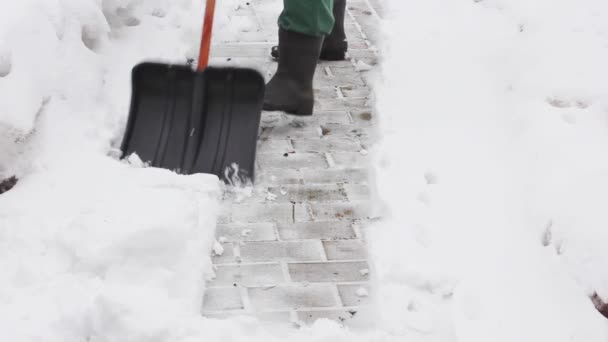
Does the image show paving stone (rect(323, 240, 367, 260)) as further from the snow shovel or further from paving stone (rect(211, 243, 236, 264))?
the snow shovel

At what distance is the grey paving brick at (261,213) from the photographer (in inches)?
117

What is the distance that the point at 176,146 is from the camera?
3195 millimetres

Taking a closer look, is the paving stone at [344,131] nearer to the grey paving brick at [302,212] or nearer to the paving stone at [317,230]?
the grey paving brick at [302,212]

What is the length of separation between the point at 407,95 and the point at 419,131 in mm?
364

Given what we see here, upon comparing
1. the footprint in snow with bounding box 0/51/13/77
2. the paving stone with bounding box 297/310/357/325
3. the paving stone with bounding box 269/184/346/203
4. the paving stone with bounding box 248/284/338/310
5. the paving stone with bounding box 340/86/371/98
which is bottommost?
the paving stone with bounding box 340/86/371/98

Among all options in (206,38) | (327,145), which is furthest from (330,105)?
(206,38)

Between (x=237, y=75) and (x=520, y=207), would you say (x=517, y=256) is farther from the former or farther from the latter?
(x=237, y=75)

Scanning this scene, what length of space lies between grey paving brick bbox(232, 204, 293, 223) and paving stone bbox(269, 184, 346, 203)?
7cm

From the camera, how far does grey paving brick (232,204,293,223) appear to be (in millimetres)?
2972

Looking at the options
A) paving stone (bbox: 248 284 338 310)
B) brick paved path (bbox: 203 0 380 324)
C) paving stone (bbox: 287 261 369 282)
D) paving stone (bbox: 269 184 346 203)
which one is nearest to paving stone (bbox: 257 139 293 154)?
brick paved path (bbox: 203 0 380 324)

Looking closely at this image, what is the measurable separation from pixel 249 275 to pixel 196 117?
81 centimetres

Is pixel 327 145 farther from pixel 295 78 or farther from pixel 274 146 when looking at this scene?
pixel 295 78

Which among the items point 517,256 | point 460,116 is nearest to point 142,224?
point 517,256

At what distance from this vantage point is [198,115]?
3258mm
